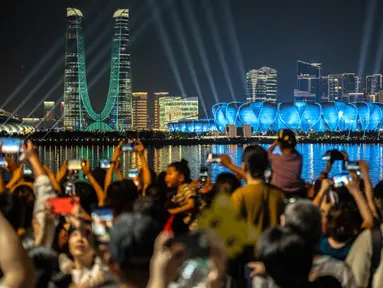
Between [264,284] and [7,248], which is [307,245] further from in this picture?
[7,248]

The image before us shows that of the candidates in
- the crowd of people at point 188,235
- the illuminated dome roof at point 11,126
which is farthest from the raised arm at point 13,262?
the illuminated dome roof at point 11,126

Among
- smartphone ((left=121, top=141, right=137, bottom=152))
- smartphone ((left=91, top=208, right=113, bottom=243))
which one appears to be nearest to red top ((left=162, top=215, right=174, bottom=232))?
smartphone ((left=91, top=208, right=113, bottom=243))

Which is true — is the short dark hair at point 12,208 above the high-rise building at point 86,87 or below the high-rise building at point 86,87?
below

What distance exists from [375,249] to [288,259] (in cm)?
102

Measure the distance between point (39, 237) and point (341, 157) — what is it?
282 centimetres

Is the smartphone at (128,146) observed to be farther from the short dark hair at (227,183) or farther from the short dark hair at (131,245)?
the short dark hair at (131,245)

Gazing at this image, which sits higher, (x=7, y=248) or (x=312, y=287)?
(x=7, y=248)

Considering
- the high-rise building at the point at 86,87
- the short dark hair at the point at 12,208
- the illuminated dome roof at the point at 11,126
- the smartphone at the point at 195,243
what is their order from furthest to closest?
the high-rise building at the point at 86,87, the illuminated dome roof at the point at 11,126, the short dark hair at the point at 12,208, the smartphone at the point at 195,243

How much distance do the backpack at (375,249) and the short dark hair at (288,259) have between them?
92 centimetres

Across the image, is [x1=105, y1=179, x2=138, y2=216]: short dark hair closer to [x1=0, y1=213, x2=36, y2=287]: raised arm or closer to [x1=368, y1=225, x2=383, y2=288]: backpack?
[x1=368, y1=225, x2=383, y2=288]: backpack

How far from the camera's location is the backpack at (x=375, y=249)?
341cm

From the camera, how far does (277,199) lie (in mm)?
4246

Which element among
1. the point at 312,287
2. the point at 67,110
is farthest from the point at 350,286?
the point at 67,110

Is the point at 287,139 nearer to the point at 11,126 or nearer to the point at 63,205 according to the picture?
the point at 63,205
